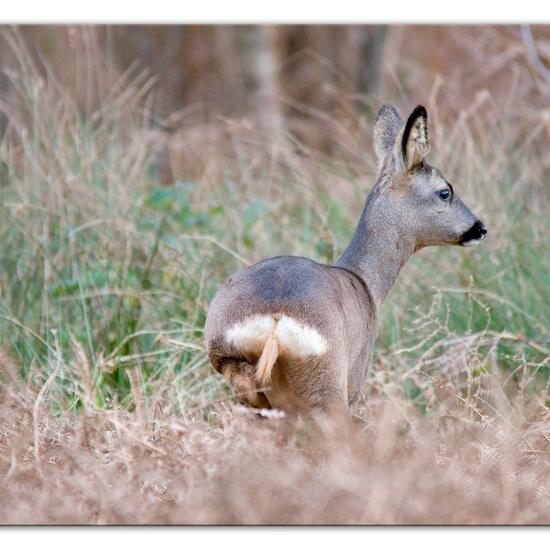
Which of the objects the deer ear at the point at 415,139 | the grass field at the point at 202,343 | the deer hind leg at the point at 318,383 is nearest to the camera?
the grass field at the point at 202,343

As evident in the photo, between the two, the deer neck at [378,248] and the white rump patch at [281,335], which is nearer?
the white rump patch at [281,335]

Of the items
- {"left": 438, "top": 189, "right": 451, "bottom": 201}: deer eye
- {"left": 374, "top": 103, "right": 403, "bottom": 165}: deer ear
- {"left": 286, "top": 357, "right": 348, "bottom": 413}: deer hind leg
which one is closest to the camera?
{"left": 286, "top": 357, "right": 348, "bottom": 413}: deer hind leg

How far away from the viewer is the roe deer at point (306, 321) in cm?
436

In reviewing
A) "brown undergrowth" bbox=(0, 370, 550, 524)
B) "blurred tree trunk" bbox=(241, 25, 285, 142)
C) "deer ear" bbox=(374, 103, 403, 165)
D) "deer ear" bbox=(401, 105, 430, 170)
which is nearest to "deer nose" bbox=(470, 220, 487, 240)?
"deer ear" bbox=(401, 105, 430, 170)

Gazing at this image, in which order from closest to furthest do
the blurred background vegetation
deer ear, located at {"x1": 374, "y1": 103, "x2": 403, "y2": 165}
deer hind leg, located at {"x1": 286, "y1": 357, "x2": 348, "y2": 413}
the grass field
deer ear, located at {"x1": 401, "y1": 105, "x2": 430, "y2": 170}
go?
1. the grass field
2. deer hind leg, located at {"x1": 286, "y1": 357, "x2": 348, "y2": 413}
3. deer ear, located at {"x1": 401, "y1": 105, "x2": 430, "y2": 170}
4. deer ear, located at {"x1": 374, "y1": 103, "x2": 403, "y2": 165}
5. the blurred background vegetation

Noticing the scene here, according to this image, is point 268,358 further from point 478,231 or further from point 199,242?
point 199,242

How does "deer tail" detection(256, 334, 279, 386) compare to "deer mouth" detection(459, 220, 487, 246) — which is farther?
"deer mouth" detection(459, 220, 487, 246)

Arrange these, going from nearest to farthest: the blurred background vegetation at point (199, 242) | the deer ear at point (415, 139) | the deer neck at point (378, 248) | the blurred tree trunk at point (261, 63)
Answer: the deer ear at point (415, 139)
the deer neck at point (378, 248)
the blurred background vegetation at point (199, 242)
the blurred tree trunk at point (261, 63)

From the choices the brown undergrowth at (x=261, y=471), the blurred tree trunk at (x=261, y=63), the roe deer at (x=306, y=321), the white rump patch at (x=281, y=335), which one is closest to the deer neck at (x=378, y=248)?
the roe deer at (x=306, y=321)

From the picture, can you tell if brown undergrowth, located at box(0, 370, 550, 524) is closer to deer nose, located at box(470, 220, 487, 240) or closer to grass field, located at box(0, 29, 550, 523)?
grass field, located at box(0, 29, 550, 523)

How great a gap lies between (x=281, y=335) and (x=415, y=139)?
4.16 ft

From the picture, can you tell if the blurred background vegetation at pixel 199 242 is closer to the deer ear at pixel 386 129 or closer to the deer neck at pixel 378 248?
the deer neck at pixel 378 248

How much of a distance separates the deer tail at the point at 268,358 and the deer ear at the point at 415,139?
1.17 metres

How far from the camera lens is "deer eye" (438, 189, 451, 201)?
215 inches
